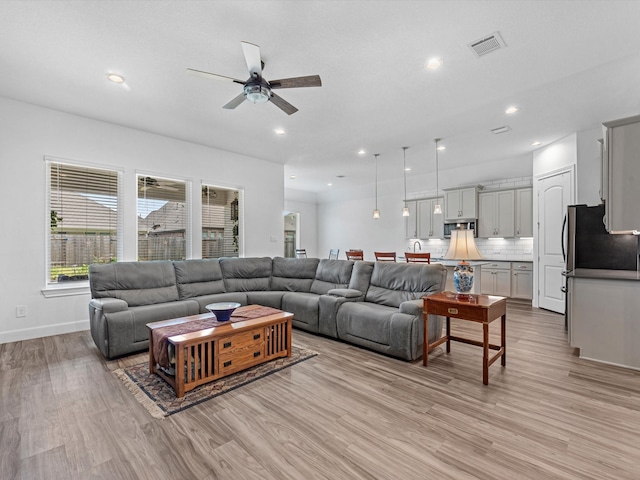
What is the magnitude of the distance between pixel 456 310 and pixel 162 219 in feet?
14.9

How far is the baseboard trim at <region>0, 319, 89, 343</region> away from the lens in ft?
12.0

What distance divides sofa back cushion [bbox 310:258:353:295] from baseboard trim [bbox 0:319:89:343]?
3.26m

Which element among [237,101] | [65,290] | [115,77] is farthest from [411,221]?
[65,290]

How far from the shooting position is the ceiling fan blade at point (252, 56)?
2.34 m

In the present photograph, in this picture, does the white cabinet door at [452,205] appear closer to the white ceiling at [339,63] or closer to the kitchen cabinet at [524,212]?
the kitchen cabinet at [524,212]

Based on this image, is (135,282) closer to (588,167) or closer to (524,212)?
(588,167)

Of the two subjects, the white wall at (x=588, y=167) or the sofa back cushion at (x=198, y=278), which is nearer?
the sofa back cushion at (x=198, y=278)

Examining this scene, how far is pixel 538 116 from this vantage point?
161 inches

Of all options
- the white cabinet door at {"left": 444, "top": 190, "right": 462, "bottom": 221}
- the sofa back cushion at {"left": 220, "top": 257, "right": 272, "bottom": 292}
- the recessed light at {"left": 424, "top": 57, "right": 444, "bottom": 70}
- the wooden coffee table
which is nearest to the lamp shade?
the recessed light at {"left": 424, "top": 57, "right": 444, "bottom": 70}

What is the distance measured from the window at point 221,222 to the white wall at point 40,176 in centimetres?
72

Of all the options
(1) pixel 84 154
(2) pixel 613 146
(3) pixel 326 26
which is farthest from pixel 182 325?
(2) pixel 613 146

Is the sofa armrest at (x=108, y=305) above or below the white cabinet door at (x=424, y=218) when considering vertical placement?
below

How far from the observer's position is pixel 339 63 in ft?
9.50

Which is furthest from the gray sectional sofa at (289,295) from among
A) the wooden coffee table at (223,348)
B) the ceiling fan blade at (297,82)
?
the ceiling fan blade at (297,82)
